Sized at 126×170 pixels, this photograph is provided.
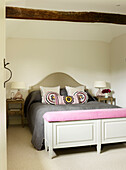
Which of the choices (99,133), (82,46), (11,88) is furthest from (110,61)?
(99,133)

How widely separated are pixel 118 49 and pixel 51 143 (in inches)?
147

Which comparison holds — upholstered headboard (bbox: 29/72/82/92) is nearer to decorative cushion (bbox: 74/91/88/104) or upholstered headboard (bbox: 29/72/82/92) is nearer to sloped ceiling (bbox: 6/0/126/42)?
decorative cushion (bbox: 74/91/88/104)

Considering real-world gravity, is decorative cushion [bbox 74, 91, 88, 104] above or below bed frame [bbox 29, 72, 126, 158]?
above

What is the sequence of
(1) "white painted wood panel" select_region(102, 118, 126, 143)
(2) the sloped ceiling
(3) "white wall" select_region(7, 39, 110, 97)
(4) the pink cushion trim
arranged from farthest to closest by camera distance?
(3) "white wall" select_region(7, 39, 110, 97) < (2) the sloped ceiling < (1) "white painted wood panel" select_region(102, 118, 126, 143) < (4) the pink cushion trim

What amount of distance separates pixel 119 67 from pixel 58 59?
1697mm

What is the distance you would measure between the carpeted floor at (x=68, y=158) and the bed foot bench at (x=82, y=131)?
0.53 feet

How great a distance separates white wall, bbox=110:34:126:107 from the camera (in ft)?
18.6

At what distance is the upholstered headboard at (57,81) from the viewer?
5.68 meters

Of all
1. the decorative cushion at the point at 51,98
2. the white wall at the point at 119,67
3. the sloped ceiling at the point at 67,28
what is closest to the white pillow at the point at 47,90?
the decorative cushion at the point at 51,98

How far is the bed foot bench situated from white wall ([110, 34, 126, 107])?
229cm

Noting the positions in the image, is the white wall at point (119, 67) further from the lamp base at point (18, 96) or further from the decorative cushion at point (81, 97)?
the lamp base at point (18, 96)

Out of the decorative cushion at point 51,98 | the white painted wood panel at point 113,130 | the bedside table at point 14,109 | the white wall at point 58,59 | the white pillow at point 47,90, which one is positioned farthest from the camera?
the white wall at point 58,59

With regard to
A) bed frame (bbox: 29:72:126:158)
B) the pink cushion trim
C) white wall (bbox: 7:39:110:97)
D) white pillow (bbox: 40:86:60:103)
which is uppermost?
white wall (bbox: 7:39:110:97)

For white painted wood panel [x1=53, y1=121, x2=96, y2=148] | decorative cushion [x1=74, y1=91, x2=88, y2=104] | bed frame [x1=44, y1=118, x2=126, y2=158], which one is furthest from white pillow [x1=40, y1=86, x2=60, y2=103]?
white painted wood panel [x1=53, y1=121, x2=96, y2=148]
